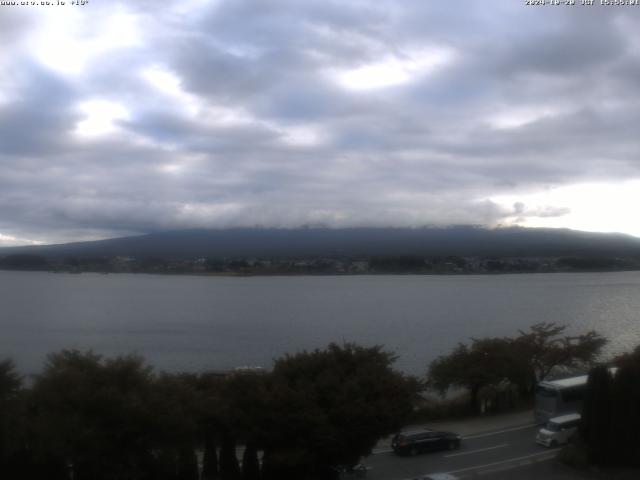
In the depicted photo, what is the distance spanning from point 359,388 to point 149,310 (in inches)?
2375

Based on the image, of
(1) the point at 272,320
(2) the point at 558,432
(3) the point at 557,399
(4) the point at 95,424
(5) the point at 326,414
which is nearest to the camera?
(4) the point at 95,424

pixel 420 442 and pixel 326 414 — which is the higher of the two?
pixel 326 414

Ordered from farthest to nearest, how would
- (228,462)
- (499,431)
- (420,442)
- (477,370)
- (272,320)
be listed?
(272,320) < (477,370) < (499,431) < (420,442) < (228,462)

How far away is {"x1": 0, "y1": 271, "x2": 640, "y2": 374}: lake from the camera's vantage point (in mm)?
41719

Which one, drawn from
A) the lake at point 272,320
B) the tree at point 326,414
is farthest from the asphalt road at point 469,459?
the lake at point 272,320

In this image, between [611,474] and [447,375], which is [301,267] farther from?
[611,474]

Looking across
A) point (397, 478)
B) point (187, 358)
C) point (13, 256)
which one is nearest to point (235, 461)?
point (397, 478)

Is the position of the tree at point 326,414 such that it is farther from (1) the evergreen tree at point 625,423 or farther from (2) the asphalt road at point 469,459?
(1) the evergreen tree at point 625,423

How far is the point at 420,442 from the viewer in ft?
52.9

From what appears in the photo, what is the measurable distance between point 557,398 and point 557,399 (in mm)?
28

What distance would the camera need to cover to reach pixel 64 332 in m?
52.7

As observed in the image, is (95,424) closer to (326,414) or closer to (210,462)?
(210,462)

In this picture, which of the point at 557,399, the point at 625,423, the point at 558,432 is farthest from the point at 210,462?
the point at 557,399

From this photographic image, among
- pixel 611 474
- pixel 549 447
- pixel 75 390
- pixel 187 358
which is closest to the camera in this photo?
pixel 75 390
